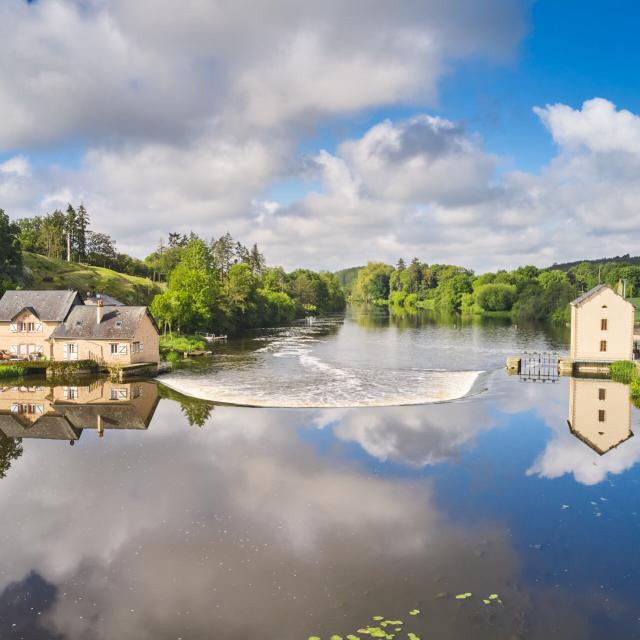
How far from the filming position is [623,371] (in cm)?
4856

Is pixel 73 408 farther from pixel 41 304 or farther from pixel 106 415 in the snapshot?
pixel 41 304

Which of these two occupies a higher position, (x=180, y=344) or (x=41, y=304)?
(x=41, y=304)

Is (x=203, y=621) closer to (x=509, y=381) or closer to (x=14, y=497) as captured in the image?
(x=14, y=497)

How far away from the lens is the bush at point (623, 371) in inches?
1847

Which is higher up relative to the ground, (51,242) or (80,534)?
(51,242)

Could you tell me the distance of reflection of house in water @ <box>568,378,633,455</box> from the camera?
3004 cm

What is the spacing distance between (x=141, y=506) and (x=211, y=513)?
2753mm

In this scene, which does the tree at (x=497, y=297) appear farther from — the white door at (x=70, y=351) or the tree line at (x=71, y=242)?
the white door at (x=70, y=351)

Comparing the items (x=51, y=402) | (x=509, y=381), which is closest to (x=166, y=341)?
(x=51, y=402)

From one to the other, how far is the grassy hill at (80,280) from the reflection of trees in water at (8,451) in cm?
5873

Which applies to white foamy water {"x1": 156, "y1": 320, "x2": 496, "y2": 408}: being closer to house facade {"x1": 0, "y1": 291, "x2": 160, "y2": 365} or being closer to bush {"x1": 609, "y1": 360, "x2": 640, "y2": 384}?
house facade {"x1": 0, "y1": 291, "x2": 160, "y2": 365}

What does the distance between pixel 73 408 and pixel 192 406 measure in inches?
309

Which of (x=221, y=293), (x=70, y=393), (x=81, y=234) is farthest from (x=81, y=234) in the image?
(x=70, y=393)

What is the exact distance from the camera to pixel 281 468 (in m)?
24.7
